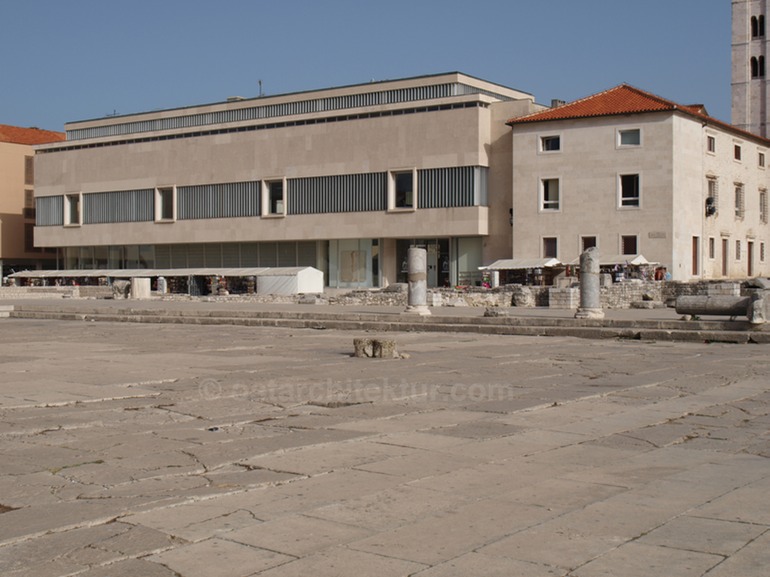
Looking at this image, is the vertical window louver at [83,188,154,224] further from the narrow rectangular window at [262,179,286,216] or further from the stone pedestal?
the stone pedestal

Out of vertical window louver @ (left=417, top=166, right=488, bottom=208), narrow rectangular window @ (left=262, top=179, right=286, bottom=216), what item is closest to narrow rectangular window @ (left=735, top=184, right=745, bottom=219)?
vertical window louver @ (left=417, top=166, right=488, bottom=208)

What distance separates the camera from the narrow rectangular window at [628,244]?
Answer: 4578cm

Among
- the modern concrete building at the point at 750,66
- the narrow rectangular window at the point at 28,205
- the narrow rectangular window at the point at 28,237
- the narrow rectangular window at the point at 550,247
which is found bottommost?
the narrow rectangular window at the point at 550,247

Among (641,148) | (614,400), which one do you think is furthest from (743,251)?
(614,400)

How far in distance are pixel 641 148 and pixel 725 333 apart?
1067 inches

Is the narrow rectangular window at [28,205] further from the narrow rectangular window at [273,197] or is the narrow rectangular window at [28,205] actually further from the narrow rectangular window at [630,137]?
the narrow rectangular window at [630,137]

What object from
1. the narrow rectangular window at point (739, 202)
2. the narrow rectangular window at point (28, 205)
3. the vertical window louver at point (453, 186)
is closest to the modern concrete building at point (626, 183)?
the narrow rectangular window at point (739, 202)

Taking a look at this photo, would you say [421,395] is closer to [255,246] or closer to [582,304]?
[582,304]

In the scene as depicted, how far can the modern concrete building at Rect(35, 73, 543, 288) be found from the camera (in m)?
50.1

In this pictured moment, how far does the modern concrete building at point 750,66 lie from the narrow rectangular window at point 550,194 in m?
42.0

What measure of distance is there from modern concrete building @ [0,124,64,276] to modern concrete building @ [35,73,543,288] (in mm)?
6090

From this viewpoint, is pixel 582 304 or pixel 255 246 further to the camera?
pixel 255 246

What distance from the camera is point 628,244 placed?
45969mm

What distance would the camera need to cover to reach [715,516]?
5.55 metres
